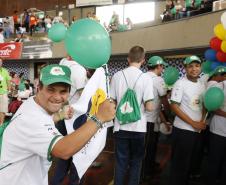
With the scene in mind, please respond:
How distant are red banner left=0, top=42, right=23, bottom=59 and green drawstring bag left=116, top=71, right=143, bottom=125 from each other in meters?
12.5

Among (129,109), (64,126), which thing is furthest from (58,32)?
(129,109)

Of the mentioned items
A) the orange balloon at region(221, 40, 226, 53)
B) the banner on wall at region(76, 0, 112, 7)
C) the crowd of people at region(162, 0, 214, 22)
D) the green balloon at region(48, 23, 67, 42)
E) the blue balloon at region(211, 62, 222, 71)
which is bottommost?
the blue balloon at region(211, 62, 222, 71)

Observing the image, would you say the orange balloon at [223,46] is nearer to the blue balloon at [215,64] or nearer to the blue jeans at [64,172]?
the blue balloon at [215,64]

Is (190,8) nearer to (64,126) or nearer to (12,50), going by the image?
(64,126)

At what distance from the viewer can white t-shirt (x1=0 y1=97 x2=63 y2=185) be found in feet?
4.71

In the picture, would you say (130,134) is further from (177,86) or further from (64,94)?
(64,94)

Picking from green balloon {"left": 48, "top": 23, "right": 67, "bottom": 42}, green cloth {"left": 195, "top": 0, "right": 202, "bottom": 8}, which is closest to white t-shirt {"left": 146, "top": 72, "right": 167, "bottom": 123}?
green balloon {"left": 48, "top": 23, "right": 67, "bottom": 42}

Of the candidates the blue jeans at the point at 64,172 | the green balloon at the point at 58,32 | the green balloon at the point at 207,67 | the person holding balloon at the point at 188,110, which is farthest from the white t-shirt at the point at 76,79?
the green balloon at the point at 207,67

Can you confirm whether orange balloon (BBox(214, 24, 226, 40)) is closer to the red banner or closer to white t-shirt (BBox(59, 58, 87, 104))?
white t-shirt (BBox(59, 58, 87, 104))

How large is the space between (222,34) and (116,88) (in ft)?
5.03

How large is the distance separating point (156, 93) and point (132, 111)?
0.80 metres

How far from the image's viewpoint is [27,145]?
4.78ft

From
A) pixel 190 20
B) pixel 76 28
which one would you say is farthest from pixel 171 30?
pixel 76 28

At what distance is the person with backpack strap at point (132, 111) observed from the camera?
10.1 ft
